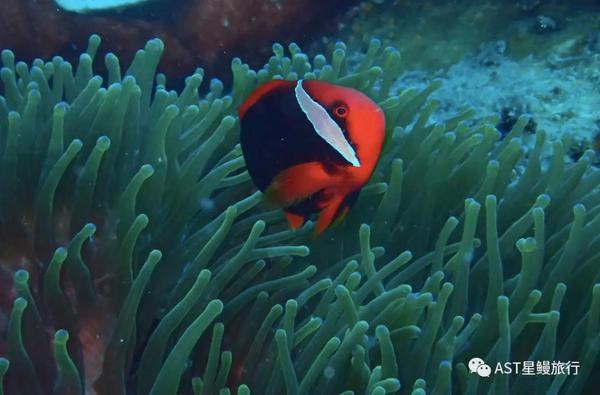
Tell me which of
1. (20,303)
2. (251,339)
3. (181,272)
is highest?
(20,303)

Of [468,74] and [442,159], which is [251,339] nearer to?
[442,159]

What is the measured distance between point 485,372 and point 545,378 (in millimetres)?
123

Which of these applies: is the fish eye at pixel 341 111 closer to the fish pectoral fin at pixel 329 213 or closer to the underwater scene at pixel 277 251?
the underwater scene at pixel 277 251

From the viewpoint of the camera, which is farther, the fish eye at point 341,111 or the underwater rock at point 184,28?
the underwater rock at point 184,28

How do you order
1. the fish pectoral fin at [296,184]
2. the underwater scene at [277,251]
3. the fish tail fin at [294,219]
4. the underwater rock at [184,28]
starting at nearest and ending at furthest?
the underwater scene at [277,251] → the fish pectoral fin at [296,184] → the fish tail fin at [294,219] → the underwater rock at [184,28]

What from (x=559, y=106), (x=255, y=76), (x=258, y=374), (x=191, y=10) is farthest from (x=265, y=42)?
(x=258, y=374)

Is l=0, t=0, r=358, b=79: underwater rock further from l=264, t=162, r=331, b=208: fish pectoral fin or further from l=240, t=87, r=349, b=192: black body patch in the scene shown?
l=264, t=162, r=331, b=208: fish pectoral fin

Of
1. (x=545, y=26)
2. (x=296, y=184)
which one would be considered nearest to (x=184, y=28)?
(x=545, y=26)

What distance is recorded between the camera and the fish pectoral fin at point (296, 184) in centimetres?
150

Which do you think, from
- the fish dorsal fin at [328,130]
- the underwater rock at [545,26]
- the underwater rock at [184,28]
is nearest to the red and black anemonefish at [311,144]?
the fish dorsal fin at [328,130]

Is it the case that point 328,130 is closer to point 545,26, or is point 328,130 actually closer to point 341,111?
point 341,111

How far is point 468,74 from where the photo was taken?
2820mm

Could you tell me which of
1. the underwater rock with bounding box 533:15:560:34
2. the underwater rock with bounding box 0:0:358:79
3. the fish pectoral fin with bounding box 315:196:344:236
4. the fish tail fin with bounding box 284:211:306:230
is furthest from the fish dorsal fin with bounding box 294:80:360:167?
the underwater rock with bounding box 533:15:560:34

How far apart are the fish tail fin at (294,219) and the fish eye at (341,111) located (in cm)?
30
